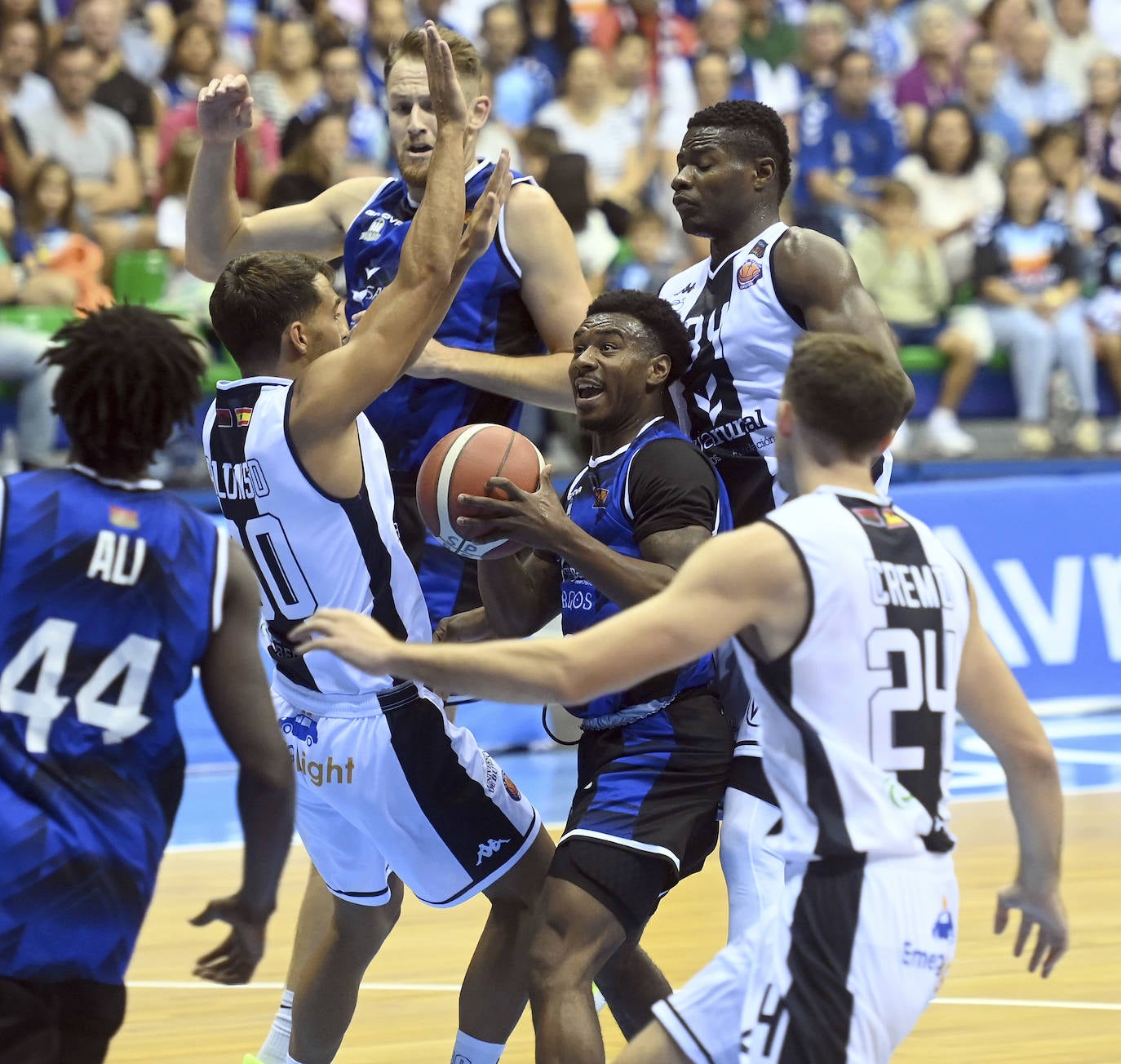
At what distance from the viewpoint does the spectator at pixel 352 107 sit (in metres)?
10.5

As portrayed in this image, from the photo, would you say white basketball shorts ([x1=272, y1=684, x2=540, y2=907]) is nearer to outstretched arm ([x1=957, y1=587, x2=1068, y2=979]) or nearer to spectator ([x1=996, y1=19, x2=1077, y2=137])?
outstretched arm ([x1=957, y1=587, x2=1068, y2=979])

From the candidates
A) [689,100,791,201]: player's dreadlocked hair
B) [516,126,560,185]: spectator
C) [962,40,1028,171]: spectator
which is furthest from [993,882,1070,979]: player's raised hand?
[962,40,1028,171]: spectator

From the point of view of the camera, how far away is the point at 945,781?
11.0 feet

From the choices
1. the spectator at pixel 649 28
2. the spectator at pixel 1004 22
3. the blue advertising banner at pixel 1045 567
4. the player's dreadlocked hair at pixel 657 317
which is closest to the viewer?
the player's dreadlocked hair at pixel 657 317

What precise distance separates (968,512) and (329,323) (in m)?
6.23

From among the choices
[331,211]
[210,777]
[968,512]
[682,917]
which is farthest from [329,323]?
[968,512]

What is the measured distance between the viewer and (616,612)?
14.5ft

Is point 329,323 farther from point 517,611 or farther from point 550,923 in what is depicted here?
point 550,923

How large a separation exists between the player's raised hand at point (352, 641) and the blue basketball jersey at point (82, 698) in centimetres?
24

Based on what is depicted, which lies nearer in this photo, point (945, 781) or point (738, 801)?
point (945, 781)

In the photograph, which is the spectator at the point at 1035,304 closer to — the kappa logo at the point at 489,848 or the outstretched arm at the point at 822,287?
the outstretched arm at the point at 822,287

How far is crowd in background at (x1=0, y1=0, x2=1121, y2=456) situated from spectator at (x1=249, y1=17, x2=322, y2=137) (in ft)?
0.05

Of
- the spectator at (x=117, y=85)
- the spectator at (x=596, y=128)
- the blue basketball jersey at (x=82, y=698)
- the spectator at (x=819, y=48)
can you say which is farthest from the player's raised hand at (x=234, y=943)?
the spectator at (x=819, y=48)

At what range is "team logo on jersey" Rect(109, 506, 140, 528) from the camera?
318cm
